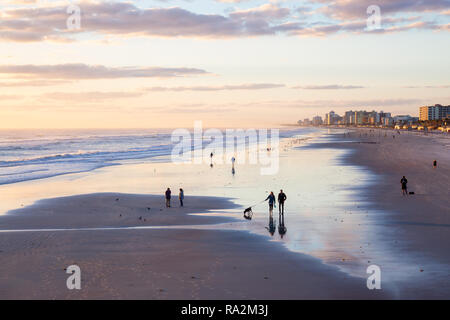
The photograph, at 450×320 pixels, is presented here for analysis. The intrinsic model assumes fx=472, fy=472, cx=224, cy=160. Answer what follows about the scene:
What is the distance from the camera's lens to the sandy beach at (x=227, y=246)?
13.7 metres

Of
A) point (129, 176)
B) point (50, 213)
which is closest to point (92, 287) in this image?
point (50, 213)

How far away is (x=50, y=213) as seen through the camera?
26359 mm

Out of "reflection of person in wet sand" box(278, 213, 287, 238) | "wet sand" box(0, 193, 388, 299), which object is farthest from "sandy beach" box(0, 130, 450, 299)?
"reflection of person in wet sand" box(278, 213, 287, 238)

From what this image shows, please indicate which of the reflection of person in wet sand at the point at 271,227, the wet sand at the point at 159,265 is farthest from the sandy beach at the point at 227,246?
the reflection of person in wet sand at the point at 271,227

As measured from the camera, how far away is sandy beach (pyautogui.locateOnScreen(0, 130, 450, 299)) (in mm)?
13680

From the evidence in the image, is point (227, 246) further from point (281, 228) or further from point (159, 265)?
point (281, 228)

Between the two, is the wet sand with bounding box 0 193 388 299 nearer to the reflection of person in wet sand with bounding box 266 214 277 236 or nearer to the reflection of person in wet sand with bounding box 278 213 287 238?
the reflection of person in wet sand with bounding box 266 214 277 236

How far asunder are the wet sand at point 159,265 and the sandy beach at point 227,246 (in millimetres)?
36

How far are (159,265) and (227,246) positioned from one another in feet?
11.2

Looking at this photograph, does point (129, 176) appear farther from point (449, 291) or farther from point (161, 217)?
point (449, 291)

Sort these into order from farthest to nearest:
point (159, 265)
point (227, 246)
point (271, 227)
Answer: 1. point (271, 227)
2. point (227, 246)
3. point (159, 265)

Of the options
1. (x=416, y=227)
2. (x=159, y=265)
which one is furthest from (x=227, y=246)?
(x=416, y=227)

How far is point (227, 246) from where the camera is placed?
1845 centimetres
